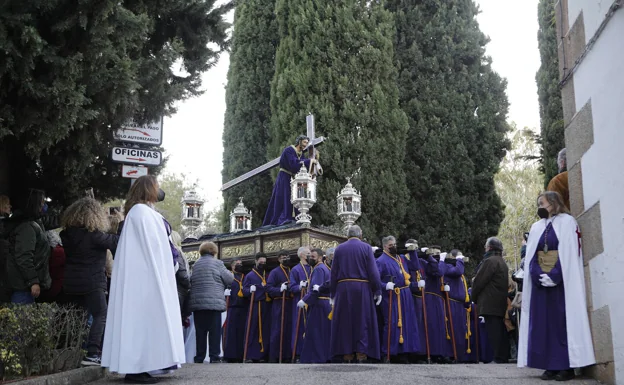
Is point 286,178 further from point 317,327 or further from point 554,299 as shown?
point 554,299

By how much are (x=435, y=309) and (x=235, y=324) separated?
407 cm

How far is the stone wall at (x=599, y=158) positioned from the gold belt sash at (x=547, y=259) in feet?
1.15

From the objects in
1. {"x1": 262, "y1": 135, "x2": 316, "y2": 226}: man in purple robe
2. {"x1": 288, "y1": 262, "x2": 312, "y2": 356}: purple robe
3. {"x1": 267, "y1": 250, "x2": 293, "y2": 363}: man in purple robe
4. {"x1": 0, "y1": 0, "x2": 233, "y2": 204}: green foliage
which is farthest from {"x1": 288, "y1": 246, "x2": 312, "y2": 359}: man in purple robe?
{"x1": 0, "y1": 0, "x2": 233, "y2": 204}: green foliage

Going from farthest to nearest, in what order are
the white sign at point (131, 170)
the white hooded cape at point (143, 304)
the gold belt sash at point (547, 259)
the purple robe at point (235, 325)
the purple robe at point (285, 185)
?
the purple robe at point (285, 185) < the purple robe at point (235, 325) < the white sign at point (131, 170) < the gold belt sash at point (547, 259) < the white hooded cape at point (143, 304)

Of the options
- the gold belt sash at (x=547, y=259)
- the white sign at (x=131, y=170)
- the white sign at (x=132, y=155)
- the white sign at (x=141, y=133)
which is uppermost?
the white sign at (x=141, y=133)

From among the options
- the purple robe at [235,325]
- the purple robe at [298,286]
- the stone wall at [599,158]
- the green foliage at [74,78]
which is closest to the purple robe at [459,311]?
the purple robe at [298,286]

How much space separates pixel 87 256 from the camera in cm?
786

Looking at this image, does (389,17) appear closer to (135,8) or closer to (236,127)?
(236,127)

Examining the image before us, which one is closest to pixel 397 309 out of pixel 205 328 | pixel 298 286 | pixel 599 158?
pixel 298 286

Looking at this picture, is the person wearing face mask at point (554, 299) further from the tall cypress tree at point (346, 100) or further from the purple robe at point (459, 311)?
the tall cypress tree at point (346, 100)

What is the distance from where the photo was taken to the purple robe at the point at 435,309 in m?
13.2

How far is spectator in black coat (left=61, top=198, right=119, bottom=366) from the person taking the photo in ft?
25.6

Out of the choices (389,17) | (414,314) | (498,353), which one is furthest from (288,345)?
(389,17)

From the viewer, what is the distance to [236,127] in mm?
27641
